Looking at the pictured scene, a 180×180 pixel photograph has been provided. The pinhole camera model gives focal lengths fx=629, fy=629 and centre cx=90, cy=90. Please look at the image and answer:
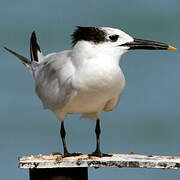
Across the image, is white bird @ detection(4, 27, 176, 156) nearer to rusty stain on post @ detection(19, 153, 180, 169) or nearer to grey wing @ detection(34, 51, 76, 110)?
grey wing @ detection(34, 51, 76, 110)

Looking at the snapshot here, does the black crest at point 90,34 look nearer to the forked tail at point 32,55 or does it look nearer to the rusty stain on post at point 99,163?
the rusty stain on post at point 99,163

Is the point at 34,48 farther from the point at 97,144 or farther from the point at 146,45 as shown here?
the point at 146,45

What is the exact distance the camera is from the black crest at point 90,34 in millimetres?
7977

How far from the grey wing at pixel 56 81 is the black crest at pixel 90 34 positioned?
1.14ft

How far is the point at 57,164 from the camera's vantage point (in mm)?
7035

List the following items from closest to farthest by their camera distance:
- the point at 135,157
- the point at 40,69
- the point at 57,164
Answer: the point at 57,164 < the point at 135,157 < the point at 40,69

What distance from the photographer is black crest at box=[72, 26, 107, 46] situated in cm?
798

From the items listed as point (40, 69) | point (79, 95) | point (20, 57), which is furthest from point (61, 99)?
point (20, 57)

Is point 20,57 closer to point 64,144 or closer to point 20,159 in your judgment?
point 64,144

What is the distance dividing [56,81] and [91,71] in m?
0.76

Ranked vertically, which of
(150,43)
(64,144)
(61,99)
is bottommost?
(64,144)

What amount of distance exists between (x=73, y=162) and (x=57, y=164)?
0.60 feet

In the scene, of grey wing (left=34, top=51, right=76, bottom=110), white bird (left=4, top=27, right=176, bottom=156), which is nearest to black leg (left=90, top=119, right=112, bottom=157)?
white bird (left=4, top=27, right=176, bottom=156)

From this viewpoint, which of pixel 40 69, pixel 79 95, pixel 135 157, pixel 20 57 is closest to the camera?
pixel 135 157
